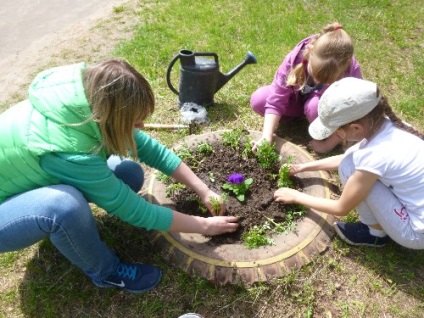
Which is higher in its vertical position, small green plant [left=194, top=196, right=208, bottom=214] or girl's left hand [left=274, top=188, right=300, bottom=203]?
girl's left hand [left=274, top=188, right=300, bottom=203]

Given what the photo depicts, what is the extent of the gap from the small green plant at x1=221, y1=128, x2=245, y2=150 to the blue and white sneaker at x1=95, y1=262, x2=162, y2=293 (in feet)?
3.86

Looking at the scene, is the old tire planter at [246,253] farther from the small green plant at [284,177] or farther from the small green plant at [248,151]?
the small green plant at [248,151]

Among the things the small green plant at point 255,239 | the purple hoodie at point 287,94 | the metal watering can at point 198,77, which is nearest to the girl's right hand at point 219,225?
the small green plant at point 255,239

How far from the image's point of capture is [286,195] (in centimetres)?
258

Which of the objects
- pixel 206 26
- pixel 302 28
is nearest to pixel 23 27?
pixel 206 26

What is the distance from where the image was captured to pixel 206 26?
16.7 ft

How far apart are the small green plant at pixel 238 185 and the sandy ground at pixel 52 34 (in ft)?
8.29

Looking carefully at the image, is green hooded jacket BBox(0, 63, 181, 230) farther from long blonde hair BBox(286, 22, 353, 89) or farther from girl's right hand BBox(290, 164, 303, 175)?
long blonde hair BBox(286, 22, 353, 89)

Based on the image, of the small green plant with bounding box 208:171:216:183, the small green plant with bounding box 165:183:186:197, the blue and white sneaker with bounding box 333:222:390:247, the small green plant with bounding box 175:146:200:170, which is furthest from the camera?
the small green plant with bounding box 175:146:200:170

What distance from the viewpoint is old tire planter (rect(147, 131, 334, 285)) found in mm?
2271

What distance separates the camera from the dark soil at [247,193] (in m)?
2.59

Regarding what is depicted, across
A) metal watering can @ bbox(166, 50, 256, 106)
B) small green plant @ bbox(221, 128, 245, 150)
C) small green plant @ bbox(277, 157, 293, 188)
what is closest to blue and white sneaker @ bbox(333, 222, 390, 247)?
small green plant @ bbox(277, 157, 293, 188)

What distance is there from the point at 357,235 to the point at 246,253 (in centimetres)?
76

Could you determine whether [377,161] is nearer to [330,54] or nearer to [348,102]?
[348,102]
